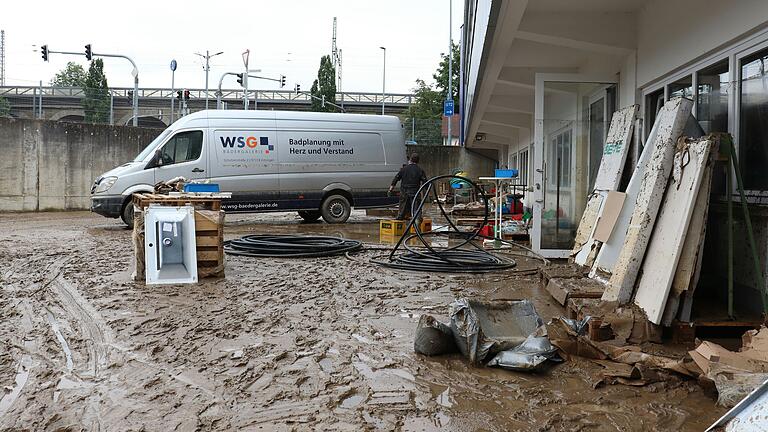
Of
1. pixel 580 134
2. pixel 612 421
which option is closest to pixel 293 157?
pixel 580 134

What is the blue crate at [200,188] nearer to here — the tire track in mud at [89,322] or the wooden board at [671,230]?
the tire track in mud at [89,322]

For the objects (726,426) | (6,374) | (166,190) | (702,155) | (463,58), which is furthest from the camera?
(463,58)

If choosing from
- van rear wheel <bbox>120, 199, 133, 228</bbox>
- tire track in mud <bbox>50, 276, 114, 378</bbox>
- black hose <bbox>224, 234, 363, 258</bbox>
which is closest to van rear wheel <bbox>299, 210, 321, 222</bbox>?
van rear wheel <bbox>120, 199, 133, 228</bbox>

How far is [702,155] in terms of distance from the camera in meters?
4.59

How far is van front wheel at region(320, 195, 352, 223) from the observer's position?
50.9 ft

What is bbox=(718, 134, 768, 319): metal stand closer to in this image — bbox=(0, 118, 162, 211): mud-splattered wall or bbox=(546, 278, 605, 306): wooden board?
bbox=(546, 278, 605, 306): wooden board

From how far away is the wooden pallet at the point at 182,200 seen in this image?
23.9 feet

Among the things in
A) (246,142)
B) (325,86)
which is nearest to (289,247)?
(246,142)

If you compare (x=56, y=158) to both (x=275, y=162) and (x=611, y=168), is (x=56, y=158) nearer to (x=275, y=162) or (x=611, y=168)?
(x=275, y=162)

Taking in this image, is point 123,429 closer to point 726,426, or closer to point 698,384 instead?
point 726,426

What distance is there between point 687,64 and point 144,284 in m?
5.76

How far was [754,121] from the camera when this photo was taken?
4969 millimetres

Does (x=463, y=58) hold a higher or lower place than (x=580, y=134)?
higher

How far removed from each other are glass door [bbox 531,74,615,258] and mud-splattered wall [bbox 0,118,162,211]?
15535 mm
